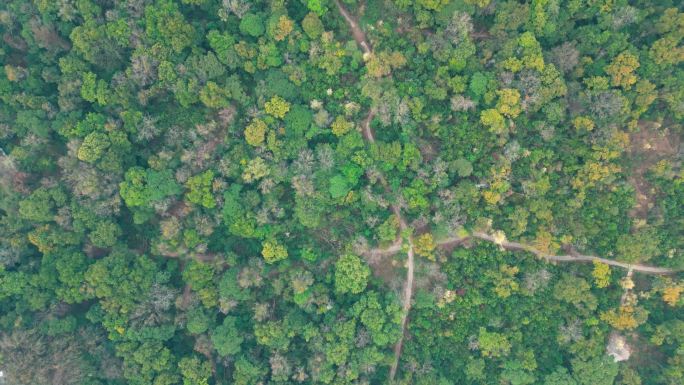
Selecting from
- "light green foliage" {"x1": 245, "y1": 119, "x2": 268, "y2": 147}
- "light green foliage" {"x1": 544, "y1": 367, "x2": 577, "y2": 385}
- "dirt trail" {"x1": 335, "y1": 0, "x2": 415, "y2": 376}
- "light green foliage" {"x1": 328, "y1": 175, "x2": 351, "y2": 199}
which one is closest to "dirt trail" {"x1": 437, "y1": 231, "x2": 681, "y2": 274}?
"dirt trail" {"x1": 335, "y1": 0, "x2": 415, "y2": 376}

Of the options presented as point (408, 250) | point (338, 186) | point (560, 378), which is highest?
point (338, 186)

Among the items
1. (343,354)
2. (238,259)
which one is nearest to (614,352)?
(343,354)

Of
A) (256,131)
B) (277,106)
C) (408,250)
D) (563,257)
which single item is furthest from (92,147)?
(563,257)

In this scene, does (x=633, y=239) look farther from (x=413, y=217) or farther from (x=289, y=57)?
(x=289, y=57)

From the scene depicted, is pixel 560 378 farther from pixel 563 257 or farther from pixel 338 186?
pixel 338 186

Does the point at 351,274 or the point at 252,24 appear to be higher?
the point at 252,24

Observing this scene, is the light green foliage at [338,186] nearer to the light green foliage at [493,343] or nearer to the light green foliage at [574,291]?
the light green foliage at [493,343]

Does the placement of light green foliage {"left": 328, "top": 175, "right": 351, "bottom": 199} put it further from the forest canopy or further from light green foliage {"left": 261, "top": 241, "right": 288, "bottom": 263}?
light green foliage {"left": 261, "top": 241, "right": 288, "bottom": 263}
